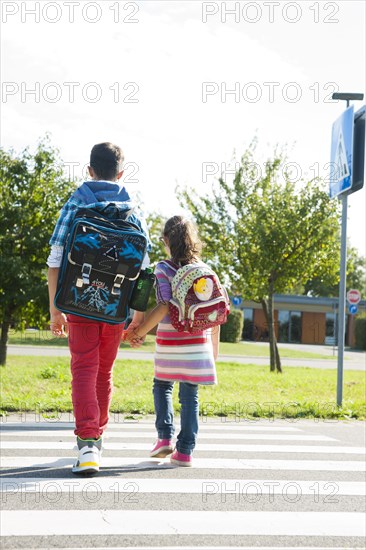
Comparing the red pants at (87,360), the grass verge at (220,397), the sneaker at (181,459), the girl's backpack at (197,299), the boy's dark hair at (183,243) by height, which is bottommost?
the grass verge at (220,397)

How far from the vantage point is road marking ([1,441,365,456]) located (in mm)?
5496

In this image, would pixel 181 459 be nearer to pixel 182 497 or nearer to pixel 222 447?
pixel 182 497

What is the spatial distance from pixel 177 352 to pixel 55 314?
40.0 inches

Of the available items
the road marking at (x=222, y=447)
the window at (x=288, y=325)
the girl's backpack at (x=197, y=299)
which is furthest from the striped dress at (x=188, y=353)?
the window at (x=288, y=325)

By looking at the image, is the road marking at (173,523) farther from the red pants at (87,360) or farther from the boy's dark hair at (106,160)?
the boy's dark hair at (106,160)

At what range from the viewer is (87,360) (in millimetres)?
3578

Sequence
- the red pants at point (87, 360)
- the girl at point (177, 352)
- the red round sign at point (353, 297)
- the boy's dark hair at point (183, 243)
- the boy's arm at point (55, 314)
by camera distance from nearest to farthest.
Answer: the boy's arm at point (55, 314), the red pants at point (87, 360), the girl at point (177, 352), the boy's dark hair at point (183, 243), the red round sign at point (353, 297)

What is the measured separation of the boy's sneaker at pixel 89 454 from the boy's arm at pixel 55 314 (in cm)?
57

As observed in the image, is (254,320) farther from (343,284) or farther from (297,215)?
(343,284)

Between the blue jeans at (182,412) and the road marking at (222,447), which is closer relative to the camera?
the blue jeans at (182,412)

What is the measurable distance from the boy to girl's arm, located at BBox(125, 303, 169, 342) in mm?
213

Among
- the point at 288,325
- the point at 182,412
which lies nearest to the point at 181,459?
the point at 182,412

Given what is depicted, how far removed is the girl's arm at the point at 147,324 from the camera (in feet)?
12.6

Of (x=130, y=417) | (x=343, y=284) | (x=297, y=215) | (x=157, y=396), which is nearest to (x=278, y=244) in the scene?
(x=297, y=215)
